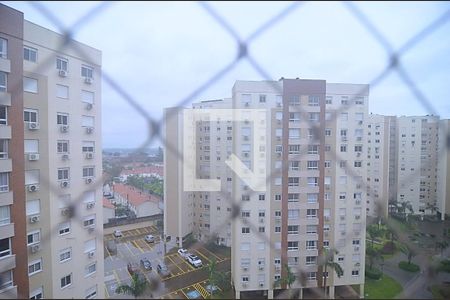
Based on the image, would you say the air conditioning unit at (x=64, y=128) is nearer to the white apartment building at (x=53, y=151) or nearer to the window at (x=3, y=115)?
the white apartment building at (x=53, y=151)

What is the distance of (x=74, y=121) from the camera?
1887 millimetres

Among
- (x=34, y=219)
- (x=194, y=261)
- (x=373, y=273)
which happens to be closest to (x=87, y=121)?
(x=34, y=219)

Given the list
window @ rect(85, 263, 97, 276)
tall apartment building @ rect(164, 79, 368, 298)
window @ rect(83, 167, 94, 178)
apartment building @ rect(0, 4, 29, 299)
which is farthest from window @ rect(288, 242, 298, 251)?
apartment building @ rect(0, 4, 29, 299)

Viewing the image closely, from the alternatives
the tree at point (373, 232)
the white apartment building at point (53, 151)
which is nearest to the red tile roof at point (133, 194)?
the white apartment building at point (53, 151)

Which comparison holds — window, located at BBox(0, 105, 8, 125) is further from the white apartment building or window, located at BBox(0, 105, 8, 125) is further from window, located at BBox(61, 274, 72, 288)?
window, located at BBox(61, 274, 72, 288)

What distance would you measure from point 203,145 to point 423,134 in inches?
200

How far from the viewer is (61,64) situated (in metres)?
2.01

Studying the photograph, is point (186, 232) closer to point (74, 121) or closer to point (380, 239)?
point (380, 239)

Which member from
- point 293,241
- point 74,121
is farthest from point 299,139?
point 74,121

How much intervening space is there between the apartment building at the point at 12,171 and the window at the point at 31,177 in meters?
0.03

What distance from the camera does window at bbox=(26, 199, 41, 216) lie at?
6.75ft

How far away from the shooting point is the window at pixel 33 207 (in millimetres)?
2056

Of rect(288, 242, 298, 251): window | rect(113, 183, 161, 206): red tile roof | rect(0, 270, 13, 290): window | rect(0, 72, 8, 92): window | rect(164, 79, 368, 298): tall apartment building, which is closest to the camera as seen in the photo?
rect(0, 72, 8, 92): window

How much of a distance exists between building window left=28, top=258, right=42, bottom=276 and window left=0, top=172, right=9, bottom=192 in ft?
2.01
